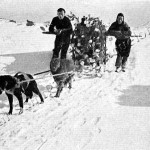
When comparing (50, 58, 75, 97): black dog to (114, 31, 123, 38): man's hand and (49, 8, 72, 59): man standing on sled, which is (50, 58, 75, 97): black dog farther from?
(114, 31, 123, 38): man's hand

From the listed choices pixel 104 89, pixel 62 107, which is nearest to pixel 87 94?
pixel 104 89

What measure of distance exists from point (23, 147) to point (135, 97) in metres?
3.20

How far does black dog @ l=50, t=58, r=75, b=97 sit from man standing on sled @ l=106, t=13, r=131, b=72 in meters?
2.38

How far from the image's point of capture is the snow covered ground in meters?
4.77

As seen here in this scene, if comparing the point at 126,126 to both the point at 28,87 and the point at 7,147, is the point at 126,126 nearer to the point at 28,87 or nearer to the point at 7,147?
the point at 7,147

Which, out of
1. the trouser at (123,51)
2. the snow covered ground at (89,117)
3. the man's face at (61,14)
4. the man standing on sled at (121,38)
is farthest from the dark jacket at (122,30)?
the man's face at (61,14)

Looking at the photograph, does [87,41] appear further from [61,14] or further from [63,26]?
[61,14]

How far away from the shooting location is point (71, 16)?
1007cm


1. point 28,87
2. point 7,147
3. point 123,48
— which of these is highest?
point 123,48

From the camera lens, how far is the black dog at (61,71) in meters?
7.97

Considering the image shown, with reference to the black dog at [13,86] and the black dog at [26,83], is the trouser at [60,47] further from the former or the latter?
the black dog at [13,86]

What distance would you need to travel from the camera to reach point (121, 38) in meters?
10.2

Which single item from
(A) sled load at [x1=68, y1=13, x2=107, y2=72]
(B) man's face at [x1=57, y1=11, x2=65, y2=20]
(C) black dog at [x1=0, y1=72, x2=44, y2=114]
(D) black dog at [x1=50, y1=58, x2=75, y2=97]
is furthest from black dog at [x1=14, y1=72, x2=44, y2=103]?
(A) sled load at [x1=68, y1=13, x2=107, y2=72]

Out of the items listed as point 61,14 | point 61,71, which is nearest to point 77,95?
point 61,71
